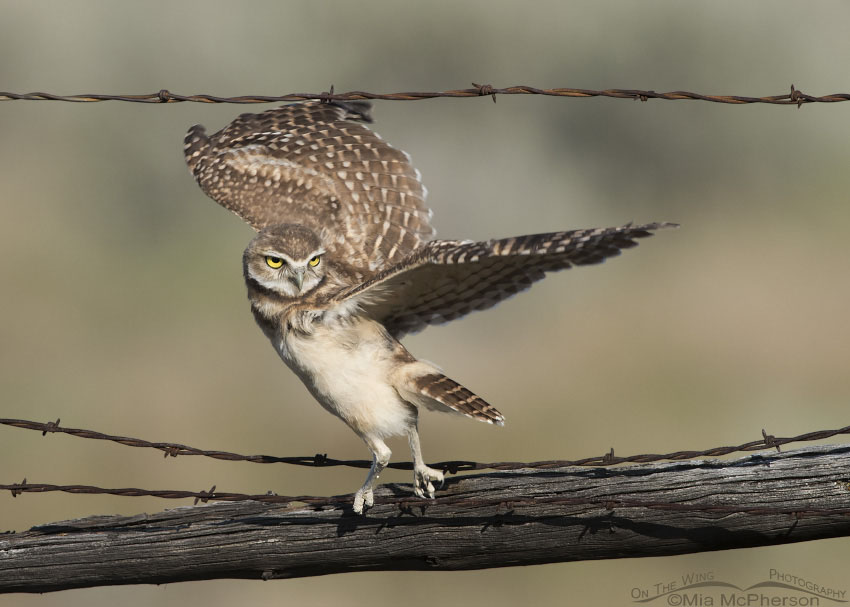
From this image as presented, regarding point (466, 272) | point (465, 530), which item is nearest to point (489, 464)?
point (465, 530)

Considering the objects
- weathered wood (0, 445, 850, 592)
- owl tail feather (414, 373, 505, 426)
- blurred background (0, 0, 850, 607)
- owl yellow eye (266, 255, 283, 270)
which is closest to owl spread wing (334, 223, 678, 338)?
owl tail feather (414, 373, 505, 426)

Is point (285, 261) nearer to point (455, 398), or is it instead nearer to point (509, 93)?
point (455, 398)

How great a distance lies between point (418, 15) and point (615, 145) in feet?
14.5

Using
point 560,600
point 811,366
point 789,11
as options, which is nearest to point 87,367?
point 560,600

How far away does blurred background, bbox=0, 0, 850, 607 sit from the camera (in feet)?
33.5

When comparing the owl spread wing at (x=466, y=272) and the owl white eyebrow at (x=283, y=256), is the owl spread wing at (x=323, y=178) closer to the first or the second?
the owl white eyebrow at (x=283, y=256)

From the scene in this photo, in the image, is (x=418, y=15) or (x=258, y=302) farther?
(x=418, y=15)

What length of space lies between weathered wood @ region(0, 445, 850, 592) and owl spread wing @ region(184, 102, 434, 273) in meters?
1.94

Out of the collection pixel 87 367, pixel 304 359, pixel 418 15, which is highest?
pixel 418 15

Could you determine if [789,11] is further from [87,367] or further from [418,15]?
[87,367]

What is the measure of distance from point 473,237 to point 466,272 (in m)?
9.37

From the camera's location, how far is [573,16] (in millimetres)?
17734

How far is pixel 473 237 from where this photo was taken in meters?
13.6

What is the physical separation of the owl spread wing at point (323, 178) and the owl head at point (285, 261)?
0.65 metres
